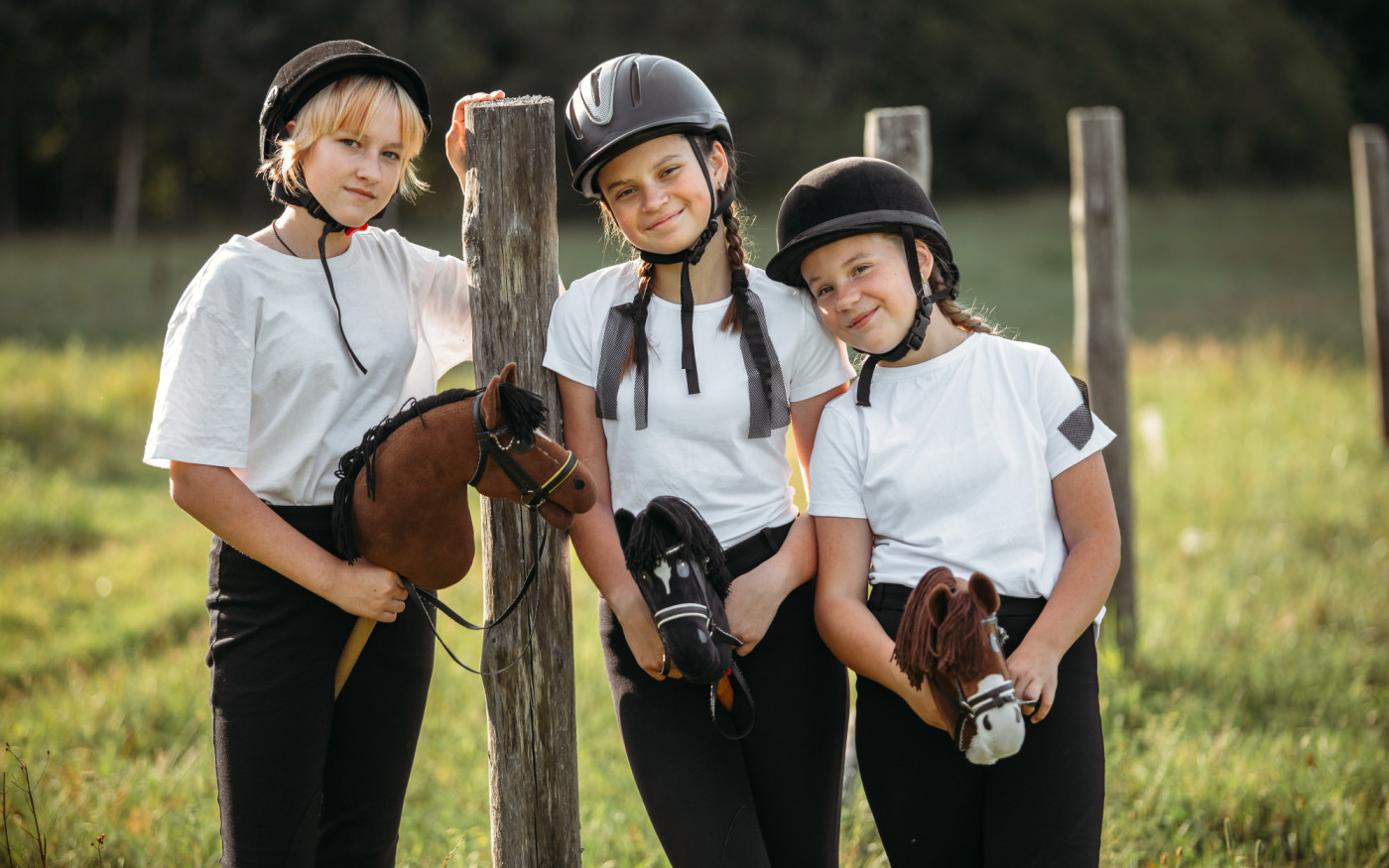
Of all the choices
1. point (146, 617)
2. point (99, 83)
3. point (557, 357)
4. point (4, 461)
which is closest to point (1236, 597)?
point (557, 357)

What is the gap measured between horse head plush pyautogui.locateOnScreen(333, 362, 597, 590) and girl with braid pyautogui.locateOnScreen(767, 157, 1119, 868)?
70 cm

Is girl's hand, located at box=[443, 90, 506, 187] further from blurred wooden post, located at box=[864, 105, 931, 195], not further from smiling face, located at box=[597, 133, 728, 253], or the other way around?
blurred wooden post, located at box=[864, 105, 931, 195]

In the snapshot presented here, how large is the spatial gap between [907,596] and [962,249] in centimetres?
2467

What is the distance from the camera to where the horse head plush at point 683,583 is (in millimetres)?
2348

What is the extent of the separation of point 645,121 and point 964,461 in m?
1.10

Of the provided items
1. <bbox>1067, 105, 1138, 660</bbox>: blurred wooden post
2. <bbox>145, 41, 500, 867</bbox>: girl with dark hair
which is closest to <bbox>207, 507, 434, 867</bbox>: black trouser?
<bbox>145, 41, 500, 867</bbox>: girl with dark hair

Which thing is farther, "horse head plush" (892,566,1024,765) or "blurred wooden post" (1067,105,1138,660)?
"blurred wooden post" (1067,105,1138,660)

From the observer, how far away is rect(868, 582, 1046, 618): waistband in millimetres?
2508

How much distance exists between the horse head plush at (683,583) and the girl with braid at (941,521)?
0.30m

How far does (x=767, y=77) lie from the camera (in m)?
35.1

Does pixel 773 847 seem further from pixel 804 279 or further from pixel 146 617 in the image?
pixel 146 617

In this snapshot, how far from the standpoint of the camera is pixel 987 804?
8.19 ft

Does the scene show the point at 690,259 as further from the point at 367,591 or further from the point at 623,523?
the point at 367,591

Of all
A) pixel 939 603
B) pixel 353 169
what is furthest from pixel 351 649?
pixel 939 603
